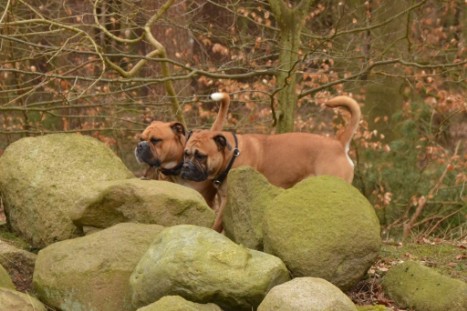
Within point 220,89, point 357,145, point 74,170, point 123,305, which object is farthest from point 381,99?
point 123,305

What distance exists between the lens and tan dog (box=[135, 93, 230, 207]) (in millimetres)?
8680

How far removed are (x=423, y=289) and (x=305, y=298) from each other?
144cm

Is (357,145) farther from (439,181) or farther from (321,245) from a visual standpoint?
(321,245)

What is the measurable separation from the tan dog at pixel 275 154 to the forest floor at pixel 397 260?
3.34 feet

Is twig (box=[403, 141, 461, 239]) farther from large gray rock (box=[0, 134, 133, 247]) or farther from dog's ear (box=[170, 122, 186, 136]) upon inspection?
large gray rock (box=[0, 134, 133, 247])

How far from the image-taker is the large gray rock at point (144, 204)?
7.00 meters

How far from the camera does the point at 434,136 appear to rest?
12617 mm

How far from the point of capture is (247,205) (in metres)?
7.33

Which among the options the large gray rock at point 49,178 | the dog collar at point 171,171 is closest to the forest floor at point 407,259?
the dog collar at point 171,171

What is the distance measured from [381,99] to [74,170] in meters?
9.45

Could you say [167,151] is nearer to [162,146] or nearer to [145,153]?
[162,146]

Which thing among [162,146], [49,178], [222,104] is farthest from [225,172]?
[49,178]

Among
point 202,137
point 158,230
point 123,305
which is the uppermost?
point 202,137

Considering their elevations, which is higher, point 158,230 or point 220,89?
point 220,89
